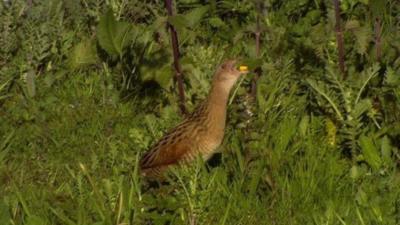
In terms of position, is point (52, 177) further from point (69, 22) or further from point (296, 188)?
point (69, 22)

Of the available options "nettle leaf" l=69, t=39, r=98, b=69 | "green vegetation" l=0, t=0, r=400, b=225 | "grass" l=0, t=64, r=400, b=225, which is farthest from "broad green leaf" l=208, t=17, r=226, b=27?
"grass" l=0, t=64, r=400, b=225

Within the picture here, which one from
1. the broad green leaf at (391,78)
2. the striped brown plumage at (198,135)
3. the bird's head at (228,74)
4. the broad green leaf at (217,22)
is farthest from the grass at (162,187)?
the broad green leaf at (217,22)

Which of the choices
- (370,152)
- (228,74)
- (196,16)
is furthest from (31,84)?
(370,152)

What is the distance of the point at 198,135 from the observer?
6.14 metres

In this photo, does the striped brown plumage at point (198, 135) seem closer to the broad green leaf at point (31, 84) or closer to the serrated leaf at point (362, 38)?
the serrated leaf at point (362, 38)

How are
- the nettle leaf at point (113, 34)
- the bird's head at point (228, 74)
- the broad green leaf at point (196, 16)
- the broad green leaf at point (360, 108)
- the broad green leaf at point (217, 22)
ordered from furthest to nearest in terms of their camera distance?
the broad green leaf at point (217, 22) → the broad green leaf at point (196, 16) → the nettle leaf at point (113, 34) → the broad green leaf at point (360, 108) → the bird's head at point (228, 74)

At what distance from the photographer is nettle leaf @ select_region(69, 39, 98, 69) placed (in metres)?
7.81

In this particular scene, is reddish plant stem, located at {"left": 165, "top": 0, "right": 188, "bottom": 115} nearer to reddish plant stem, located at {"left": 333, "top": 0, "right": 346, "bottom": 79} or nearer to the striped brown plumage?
the striped brown plumage

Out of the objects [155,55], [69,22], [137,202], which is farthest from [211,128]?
[69,22]

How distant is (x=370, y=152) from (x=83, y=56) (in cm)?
229

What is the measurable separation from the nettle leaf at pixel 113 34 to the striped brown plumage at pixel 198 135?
1.13m

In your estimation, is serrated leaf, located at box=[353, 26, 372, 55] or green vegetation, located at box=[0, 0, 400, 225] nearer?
green vegetation, located at box=[0, 0, 400, 225]

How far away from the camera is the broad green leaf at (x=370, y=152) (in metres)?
6.45

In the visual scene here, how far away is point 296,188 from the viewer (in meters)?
6.05
